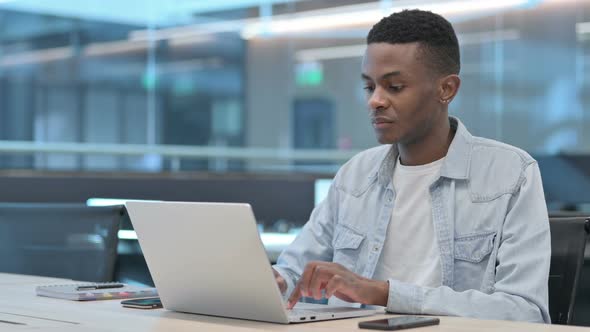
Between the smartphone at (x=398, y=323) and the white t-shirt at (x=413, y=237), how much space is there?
1.34ft

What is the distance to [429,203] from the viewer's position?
1.97 m

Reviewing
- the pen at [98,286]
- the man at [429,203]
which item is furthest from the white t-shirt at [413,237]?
the pen at [98,286]

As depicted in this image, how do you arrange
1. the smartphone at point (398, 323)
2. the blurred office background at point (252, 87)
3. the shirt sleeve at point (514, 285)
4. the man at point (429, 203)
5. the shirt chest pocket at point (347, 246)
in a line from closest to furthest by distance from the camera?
the smartphone at point (398, 323)
the shirt sleeve at point (514, 285)
the man at point (429, 203)
the shirt chest pocket at point (347, 246)
the blurred office background at point (252, 87)

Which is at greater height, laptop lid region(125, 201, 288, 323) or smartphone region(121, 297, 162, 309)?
laptop lid region(125, 201, 288, 323)

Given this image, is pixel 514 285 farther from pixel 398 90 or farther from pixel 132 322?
pixel 132 322

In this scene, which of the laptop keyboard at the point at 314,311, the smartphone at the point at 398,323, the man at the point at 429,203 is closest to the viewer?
the smartphone at the point at 398,323

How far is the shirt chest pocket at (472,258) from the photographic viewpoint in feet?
6.13

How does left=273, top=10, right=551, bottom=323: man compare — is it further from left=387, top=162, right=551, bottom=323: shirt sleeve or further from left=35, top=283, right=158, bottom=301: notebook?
left=35, top=283, right=158, bottom=301: notebook

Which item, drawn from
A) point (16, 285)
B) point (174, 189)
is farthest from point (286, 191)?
point (16, 285)

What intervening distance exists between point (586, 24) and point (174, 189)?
3.18m

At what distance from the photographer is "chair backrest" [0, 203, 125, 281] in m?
2.47

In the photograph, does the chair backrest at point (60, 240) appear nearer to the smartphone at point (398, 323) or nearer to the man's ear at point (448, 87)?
the man's ear at point (448, 87)

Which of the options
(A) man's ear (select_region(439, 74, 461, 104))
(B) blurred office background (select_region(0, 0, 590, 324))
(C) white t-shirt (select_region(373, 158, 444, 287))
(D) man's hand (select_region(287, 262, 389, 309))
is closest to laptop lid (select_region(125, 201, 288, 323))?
(D) man's hand (select_region(287, 262, 389, 309))

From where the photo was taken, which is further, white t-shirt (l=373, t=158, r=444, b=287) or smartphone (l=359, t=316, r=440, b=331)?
white t-shirt (l=373, t=158, r=444, b=287)
